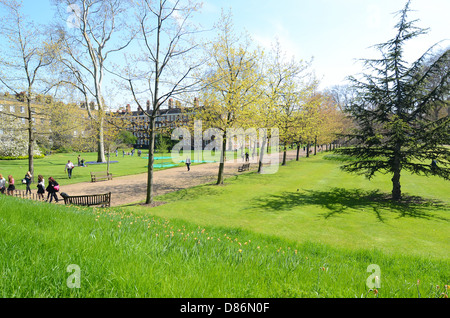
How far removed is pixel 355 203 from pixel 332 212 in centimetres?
298

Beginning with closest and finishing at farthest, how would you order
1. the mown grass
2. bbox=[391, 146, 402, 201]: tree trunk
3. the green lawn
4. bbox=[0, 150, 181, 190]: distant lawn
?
the mown grass → the green lawn → bbox=[391, 146, 402, 201]: tree trunk → bbox=[0, 150, 181, 190]: distant lawn

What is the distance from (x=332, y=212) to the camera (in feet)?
39.9

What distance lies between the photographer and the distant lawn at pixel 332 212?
8664 millimetres

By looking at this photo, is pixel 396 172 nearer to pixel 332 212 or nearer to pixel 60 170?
pixel 332 212

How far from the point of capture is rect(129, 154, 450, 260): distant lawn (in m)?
8.66

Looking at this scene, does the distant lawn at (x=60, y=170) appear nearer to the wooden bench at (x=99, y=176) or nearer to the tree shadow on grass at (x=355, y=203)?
the wooden bench at (x=99, y=176)

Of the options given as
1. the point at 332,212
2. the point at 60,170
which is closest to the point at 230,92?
the point at 332,212

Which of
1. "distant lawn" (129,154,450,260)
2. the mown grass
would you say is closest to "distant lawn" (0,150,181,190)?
"distant lawn" (129,154,450,260)

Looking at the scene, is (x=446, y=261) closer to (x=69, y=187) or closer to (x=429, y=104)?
(x=429, y=104)

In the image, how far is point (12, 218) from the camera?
4.68 m

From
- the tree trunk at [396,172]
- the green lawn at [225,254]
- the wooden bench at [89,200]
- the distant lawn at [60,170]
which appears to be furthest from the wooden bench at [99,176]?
the tree trunk at [396,172]

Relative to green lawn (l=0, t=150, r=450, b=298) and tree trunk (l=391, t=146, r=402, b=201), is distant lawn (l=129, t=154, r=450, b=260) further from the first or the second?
tree trunk (l=391, t=146, r=402, b=201)

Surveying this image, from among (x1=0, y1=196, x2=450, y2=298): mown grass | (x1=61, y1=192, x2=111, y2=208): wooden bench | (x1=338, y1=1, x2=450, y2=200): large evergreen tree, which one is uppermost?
(x1=338, y1=1, x2=450, y2=200): large evergreen tree
